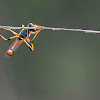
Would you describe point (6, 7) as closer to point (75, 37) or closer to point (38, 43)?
point (38, 43)

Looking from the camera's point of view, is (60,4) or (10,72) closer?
(10,72)

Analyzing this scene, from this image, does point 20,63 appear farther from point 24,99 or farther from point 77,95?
point 77,95

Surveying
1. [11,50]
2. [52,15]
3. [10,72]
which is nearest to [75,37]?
[52,15]

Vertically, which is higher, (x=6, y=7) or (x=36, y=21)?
(x=6, y=7)

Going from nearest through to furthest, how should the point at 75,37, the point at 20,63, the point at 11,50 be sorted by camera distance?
the point at 11,50 → the point at 20,63 → the point at 75,37

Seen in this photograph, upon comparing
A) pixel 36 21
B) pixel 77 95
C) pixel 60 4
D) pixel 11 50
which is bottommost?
pixel 77 95

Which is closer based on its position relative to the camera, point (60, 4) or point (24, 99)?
point (24, 99)

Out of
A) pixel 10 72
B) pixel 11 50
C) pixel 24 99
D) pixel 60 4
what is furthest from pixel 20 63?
pixel 11 50

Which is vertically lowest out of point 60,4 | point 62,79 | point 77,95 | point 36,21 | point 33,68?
point 77,95

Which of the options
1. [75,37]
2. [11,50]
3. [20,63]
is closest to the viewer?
[11,50]
